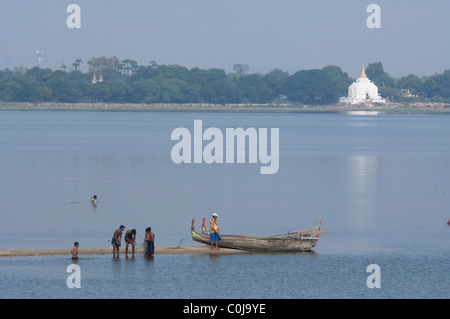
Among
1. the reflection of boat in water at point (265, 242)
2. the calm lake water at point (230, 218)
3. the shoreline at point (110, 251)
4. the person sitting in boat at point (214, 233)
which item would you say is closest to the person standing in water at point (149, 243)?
the calm lake water at point (230, 218)

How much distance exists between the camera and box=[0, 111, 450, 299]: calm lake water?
39500 mm

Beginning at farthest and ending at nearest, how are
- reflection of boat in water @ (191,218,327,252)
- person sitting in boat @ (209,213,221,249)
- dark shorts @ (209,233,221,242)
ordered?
reflection of boat in water @ (191,218,327,252), dark shorts @ (209,233,221,242), person sitting in boat @ (209,213,221,249)

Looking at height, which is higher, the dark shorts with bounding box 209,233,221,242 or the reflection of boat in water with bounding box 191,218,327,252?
the dark shorts with bounding box 209,233,221,242

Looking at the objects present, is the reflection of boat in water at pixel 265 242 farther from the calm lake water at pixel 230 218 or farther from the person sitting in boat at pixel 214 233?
the calm lake water at pixel 230 218

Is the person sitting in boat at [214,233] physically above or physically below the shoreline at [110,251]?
above

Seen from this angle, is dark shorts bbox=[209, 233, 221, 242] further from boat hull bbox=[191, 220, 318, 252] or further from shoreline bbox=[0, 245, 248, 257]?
shoreline bbox=[0, 245, 248, 257]

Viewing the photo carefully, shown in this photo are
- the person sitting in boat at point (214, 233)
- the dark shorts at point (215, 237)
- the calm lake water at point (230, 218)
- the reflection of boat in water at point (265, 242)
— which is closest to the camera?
the calm lake water at point (230, 218)

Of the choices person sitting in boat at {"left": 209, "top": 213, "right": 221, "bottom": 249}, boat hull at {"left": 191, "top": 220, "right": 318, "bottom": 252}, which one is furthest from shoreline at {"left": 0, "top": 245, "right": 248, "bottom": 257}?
person sitting in boat at {"left": 209, "top": 213, "right": 221, "bottom": 249}

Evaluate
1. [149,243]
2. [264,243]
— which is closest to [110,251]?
[149,243]

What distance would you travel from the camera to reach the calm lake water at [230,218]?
39500mm

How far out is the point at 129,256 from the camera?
43.9 m

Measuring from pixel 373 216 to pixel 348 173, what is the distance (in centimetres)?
3253
